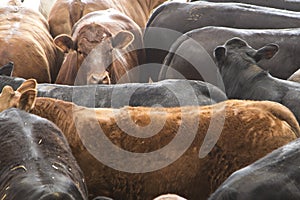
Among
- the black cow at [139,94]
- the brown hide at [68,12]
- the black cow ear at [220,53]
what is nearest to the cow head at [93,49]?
the black cow ear at [220,53]

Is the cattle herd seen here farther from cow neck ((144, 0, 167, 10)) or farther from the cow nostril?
cow neck ((144, 0, 167, 10))

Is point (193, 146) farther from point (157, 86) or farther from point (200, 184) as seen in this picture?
point (157, 86)

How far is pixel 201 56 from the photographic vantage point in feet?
15.3

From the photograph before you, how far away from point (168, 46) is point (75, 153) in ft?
8.12

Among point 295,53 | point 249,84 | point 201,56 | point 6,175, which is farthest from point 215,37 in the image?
point 6,175

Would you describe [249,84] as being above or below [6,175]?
below

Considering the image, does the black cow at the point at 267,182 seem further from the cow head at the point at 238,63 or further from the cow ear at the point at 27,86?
the cow head at the point at 238,63

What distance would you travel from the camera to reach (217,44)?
4.75 metres

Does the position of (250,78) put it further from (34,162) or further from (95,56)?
(34,162)

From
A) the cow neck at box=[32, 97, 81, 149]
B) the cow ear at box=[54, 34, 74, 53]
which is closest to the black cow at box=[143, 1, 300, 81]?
the cow ear at box=[54, 34, 74, 53]

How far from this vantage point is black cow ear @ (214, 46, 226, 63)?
4.09 m

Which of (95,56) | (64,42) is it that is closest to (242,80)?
(95,56)

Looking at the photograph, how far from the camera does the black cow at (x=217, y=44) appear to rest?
4703mm

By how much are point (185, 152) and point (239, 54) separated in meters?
1.22
